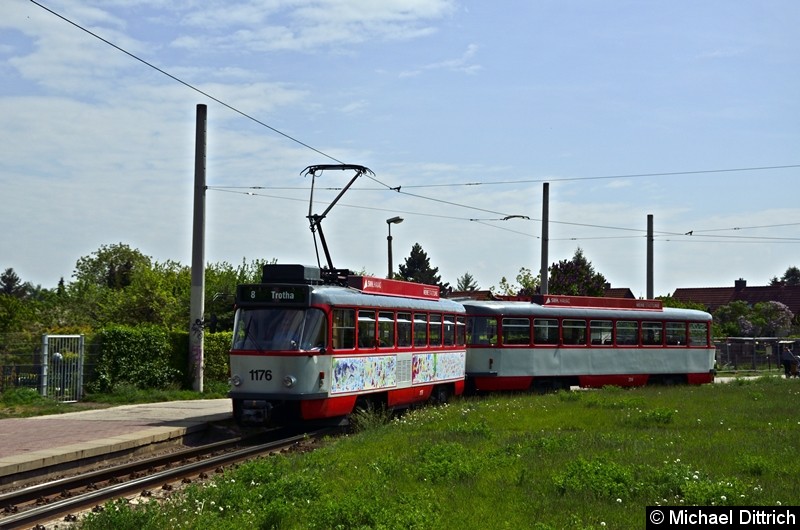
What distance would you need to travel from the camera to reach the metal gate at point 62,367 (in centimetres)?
2384

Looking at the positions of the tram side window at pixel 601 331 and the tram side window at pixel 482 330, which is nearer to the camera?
the tram side window at pixel 482 330

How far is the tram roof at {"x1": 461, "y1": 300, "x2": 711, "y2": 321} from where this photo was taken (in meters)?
28.3

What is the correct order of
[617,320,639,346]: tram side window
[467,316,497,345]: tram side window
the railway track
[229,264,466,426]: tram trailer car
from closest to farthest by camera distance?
the railway track
[229,264,466,426]: tram trailer car
[467,316,497,345]: tram side window
[617,320,639,346]: tram side window

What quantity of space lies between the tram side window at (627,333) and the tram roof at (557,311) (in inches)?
8.8

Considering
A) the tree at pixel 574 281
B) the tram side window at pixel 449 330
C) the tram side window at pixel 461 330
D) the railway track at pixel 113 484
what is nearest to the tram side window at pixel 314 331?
the railway track at pixel 113 484

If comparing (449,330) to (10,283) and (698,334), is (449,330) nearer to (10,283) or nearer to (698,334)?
(698,334)

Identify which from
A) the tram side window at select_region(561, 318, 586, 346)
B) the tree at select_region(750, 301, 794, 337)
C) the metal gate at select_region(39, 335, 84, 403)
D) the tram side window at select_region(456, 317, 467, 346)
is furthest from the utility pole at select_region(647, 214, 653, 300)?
the tree at select_region(750, 301, 794, 337)

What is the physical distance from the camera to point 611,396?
24141 mm

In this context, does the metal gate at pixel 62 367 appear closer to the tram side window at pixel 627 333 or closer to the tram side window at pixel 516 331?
the tram side window at pixel 516 331

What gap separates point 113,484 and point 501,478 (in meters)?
5.32

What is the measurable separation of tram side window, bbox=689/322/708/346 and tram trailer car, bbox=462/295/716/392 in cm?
3

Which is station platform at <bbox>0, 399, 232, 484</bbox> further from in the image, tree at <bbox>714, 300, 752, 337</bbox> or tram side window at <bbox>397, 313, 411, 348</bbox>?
tree at <bbox>714, 300, 752, 337</bbox>

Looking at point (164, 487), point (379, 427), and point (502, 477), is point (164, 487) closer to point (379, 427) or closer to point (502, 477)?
point (502, 477)

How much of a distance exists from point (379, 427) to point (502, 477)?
718 centimetres
